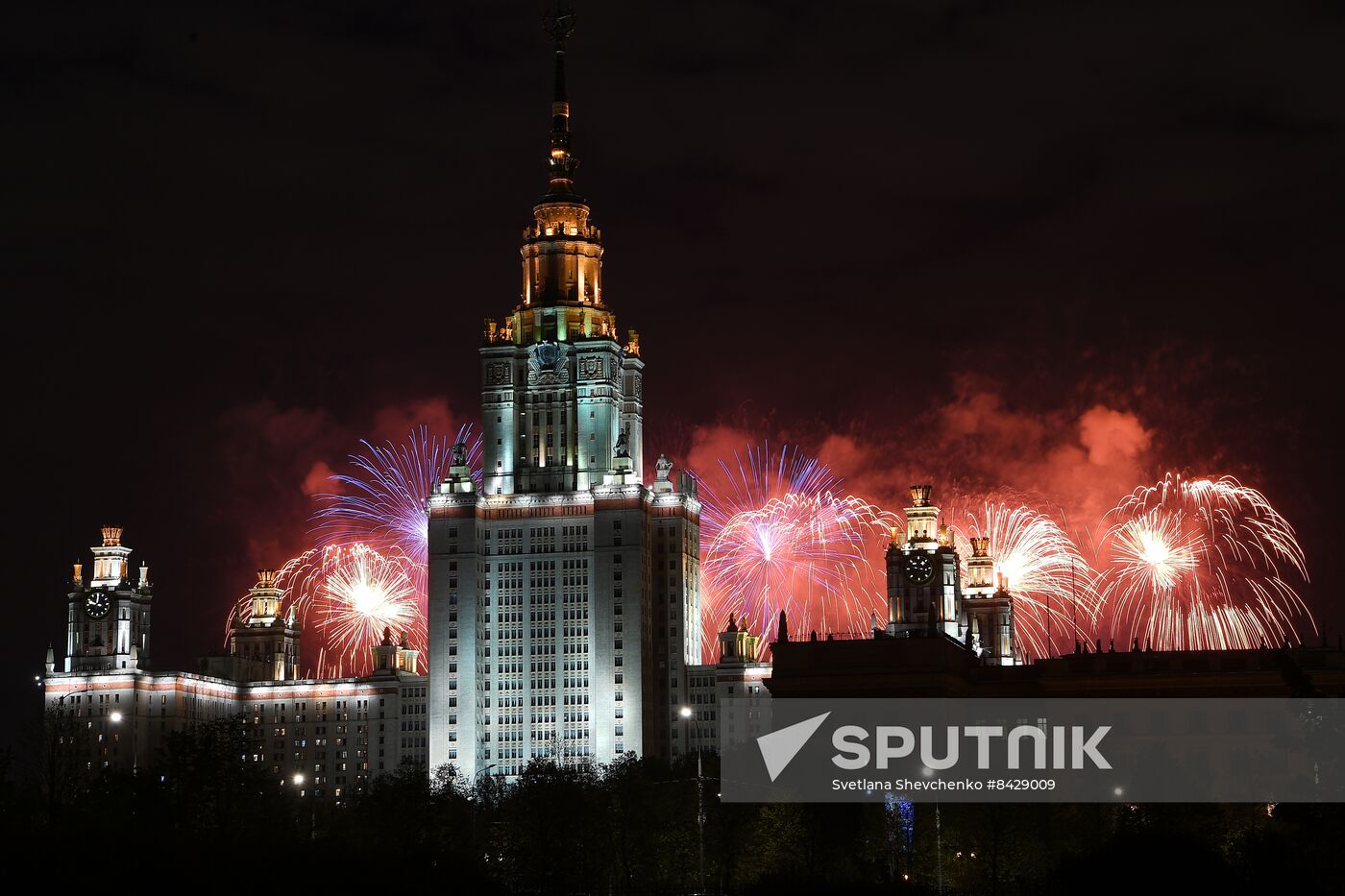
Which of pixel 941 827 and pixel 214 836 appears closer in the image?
pixel 214 836

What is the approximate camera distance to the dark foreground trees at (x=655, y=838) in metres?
132

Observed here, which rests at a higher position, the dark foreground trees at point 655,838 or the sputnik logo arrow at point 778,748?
the sputnik logo arrow at point 778,748

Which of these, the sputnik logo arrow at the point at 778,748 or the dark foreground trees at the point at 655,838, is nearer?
the dark foreground trees at the point at 655,838

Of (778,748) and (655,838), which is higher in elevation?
(778,748)

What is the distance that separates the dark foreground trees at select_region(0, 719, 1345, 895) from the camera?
132m

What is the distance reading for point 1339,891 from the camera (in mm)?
124062

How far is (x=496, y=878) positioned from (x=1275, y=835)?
2237 inches

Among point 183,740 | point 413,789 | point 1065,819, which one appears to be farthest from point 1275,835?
point 183,740

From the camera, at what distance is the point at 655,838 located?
176875 millimetres

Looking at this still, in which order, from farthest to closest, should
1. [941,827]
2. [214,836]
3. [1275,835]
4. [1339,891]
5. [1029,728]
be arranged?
1. [1029,728]
2. [941,827]
3. [214,836]
4. [1275,835]
5. [1339,891]

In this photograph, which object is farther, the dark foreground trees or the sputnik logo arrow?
the sputnik logo arrow

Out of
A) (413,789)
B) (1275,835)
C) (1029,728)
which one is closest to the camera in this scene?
(1275,835)

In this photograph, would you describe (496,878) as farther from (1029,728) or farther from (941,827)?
(1029,728)

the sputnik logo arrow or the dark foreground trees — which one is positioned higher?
the sputnik logo arrow
